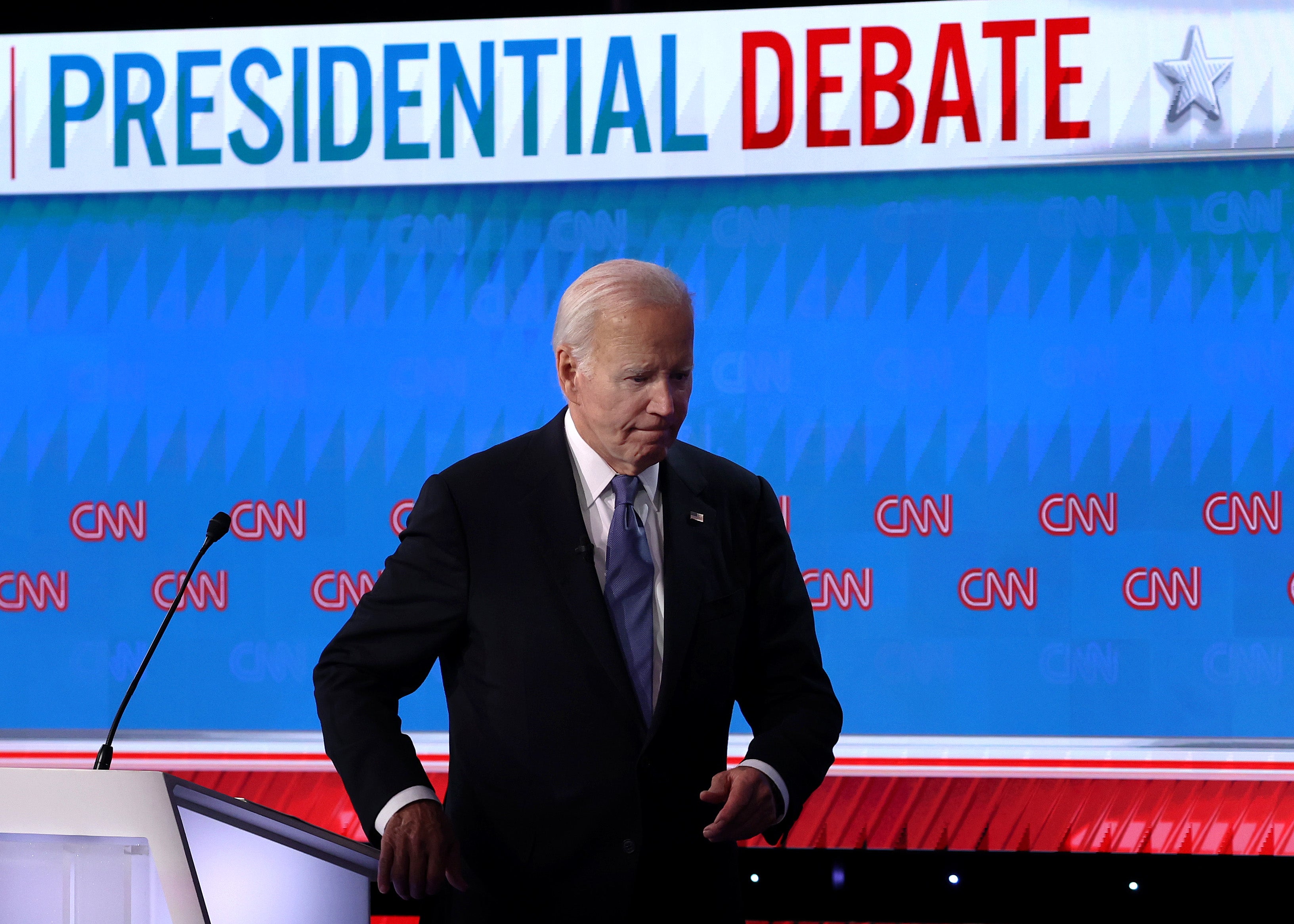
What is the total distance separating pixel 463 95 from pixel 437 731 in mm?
1396

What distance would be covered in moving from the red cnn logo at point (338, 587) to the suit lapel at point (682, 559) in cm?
127

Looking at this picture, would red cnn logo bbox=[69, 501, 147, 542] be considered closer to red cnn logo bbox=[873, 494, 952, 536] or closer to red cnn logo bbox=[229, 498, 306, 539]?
red cnn logo bbox=[229, 498, 306, 539]

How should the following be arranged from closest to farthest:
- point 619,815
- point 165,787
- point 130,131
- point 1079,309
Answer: point 165,787, point 619,815, point 1079,309, point 130,131

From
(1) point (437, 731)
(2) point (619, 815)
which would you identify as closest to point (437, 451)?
(1) point (437, 731)

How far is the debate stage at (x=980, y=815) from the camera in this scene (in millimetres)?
2385

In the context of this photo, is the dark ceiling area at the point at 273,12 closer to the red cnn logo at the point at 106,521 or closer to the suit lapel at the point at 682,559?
the red cnn logo at the point at 106,521

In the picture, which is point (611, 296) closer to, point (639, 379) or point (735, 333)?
point (639, 379)

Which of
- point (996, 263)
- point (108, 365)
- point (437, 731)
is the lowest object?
point (437, 731)

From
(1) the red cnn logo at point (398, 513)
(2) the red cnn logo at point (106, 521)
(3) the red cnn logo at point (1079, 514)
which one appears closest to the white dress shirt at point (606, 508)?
(1) the red cnn logo at point (398, 513)

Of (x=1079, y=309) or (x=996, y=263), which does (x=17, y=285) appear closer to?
(x=996, y=263)

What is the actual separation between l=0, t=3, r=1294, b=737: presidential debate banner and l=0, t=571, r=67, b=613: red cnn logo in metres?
0.01

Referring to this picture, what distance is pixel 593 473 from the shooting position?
1445mm

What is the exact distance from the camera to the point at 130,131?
261 centimetres

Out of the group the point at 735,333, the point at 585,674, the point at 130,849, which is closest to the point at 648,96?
the point at 735,333
